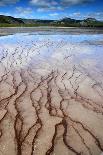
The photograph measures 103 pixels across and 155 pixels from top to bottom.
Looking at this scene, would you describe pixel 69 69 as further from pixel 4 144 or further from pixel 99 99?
pixel 4 144

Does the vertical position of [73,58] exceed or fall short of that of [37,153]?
it falls short

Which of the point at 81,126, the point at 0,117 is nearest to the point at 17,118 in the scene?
the point at 0,117

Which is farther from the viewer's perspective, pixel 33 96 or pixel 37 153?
pixel 33 96

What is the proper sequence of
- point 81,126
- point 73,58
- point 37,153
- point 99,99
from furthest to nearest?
point 73,58 < point 99,99 < point 81,126 < point 37,153

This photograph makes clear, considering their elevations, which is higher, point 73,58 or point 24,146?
point 24,146

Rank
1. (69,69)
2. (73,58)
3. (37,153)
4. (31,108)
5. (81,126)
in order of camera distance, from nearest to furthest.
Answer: (37,153), (81,126), (31,108), (69,69), (73,58)

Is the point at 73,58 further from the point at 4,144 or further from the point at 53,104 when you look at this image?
the point at 4,144

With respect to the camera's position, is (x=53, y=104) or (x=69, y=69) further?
(x=69, y=69)

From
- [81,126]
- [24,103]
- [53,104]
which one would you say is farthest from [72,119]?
[24,103]

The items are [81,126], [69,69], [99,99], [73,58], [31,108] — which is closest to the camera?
[81,126]
